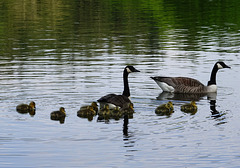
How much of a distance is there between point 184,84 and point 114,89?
329 cm

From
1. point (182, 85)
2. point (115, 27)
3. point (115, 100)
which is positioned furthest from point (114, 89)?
point (115, 27)

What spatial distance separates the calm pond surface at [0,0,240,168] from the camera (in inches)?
669

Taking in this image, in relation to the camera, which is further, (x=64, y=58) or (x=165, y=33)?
(x=165, y=33)

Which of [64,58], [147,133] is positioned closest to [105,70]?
[64,58]

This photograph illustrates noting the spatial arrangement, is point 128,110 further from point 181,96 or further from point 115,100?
point 181,96

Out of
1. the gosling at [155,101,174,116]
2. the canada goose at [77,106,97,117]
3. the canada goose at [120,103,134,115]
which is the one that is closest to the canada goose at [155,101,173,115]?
the gosling at [155,101,174,116]

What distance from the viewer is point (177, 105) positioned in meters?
24.6

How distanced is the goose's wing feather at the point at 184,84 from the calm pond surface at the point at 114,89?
0.63 meters

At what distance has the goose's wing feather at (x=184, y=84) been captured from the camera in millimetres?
27875

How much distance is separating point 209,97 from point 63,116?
7.97m

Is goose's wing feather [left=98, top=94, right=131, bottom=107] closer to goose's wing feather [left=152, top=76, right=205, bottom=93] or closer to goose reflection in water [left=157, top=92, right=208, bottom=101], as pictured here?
goose reflection in water [left=157, top=92, right=208, bottom=101]

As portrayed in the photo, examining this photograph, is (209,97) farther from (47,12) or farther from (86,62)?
(47,12)

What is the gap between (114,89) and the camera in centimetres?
2714

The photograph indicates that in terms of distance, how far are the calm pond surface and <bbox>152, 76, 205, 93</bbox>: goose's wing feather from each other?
2.07 feet
